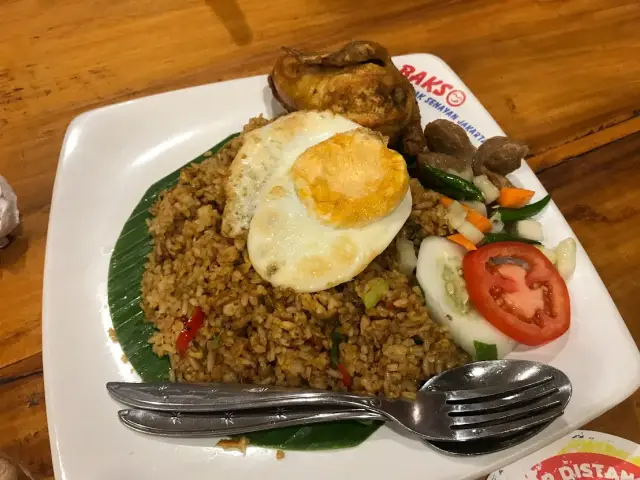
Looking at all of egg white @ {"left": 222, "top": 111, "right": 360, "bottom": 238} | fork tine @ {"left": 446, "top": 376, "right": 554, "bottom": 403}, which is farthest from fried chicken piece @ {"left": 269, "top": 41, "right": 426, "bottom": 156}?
fork tine @ {"left": 446, "top": 376, "right": 554, "bottom": 403}

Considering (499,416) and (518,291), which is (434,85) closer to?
(518,291)

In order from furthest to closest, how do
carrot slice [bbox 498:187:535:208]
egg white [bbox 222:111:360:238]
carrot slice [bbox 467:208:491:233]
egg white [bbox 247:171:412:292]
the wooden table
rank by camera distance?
the wooden table
carrot slice [bbox 498:187:535:208]
carrot slice [bbox 467:208:491:233]
egg white [bbox 222:111:360:238]
egg white [bbox 247:171:412:292]

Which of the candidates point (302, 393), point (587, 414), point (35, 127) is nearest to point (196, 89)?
point (35, 127)

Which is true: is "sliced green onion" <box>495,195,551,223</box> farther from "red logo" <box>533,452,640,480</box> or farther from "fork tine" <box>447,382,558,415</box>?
"red logo" <box>533,452,640,480</box>

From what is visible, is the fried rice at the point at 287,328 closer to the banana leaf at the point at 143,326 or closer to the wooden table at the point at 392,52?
the banana leaf at the point at 143,326

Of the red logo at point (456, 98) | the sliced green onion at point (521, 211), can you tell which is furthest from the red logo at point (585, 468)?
the red logo at point (456, 98)

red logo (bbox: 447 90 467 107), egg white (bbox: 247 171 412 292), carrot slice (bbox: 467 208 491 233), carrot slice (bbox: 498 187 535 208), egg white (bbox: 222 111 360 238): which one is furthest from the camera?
red logo (bbox: 447 90 467 107)
